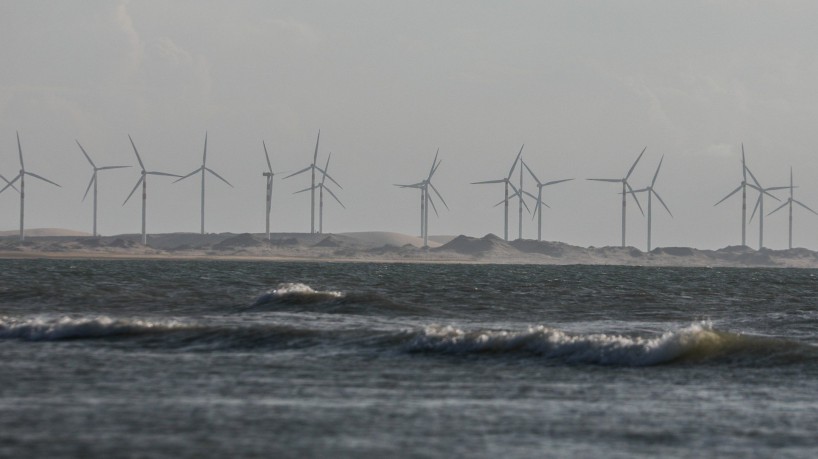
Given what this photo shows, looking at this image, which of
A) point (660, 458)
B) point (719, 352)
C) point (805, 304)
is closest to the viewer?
point (660, 458)

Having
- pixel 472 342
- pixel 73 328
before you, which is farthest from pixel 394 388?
pixel 73 328

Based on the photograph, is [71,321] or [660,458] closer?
[660,458]

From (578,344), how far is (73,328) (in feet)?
48.6

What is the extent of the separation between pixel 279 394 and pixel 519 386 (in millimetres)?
4988

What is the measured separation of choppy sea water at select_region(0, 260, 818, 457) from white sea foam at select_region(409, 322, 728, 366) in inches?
2.6

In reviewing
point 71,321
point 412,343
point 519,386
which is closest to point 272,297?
point 71,321

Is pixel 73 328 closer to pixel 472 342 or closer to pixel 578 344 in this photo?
pixel 472 342

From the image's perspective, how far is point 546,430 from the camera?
18797 millimetres

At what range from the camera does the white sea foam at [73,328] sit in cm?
3512

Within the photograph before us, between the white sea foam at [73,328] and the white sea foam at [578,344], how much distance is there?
30.1 ft

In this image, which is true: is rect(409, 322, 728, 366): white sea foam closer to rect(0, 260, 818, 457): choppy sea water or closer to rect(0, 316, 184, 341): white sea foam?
rect(0, 260, 818, 457): choppy sea water

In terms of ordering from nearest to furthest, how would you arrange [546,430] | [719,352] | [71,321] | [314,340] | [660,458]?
1. [660,458]
2. [546,430]
3. [719,352]
4. [314,340]
5. [71,321]

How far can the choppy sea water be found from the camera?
1764cm

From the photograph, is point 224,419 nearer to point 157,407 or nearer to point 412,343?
point 157,407
